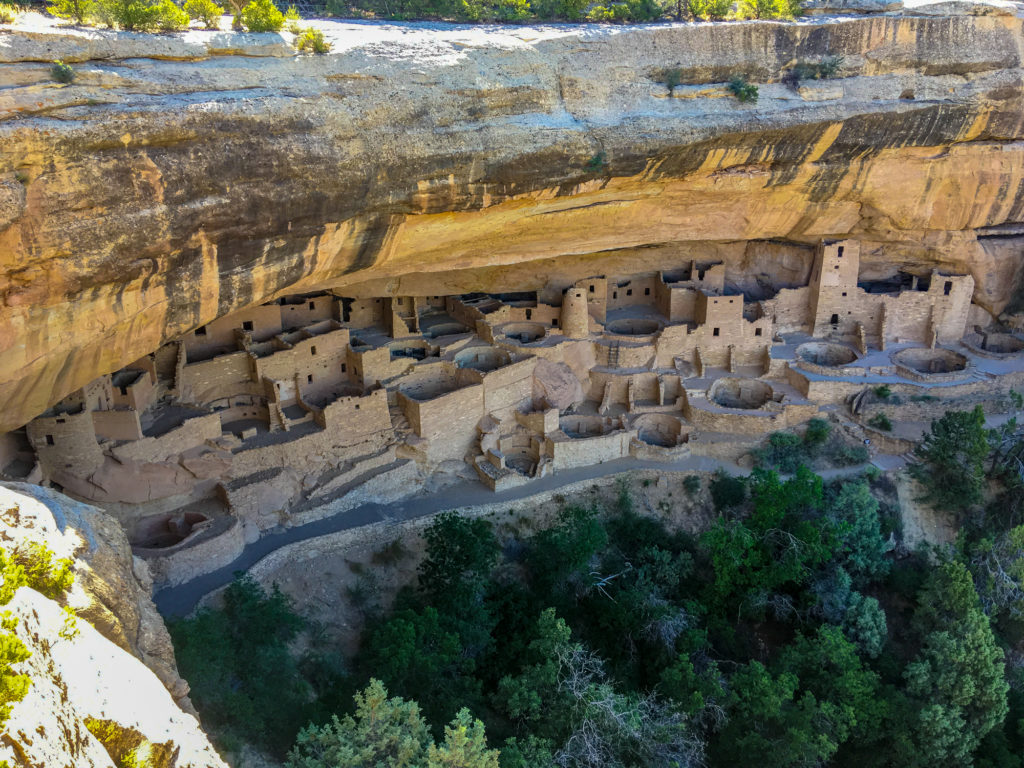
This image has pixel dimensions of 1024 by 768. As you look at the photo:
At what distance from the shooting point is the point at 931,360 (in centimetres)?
2098

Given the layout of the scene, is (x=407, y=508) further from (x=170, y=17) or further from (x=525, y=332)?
(x=170, y=17)

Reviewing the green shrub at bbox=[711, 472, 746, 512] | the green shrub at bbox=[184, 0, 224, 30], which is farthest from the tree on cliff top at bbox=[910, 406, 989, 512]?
the green shrub at bbox=[184, 0, 224, 30]

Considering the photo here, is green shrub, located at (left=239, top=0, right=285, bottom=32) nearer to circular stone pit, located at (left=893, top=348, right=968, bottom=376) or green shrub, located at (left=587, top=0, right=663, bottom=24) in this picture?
green shrub, located at (left=587, top=0, right=663, bottom=24)

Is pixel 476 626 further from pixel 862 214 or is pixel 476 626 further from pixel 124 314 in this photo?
pixel 862 214

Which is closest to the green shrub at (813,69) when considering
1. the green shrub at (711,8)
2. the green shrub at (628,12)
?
the green shrub at (711,8)

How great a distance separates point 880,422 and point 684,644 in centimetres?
774

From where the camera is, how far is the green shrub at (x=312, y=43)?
11.9 m

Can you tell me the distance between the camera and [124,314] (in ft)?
35.7

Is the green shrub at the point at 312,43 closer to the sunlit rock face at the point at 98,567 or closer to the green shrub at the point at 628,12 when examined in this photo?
the green shrub at the point at 628,12

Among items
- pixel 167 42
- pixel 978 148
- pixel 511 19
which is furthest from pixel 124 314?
pixel 978 148

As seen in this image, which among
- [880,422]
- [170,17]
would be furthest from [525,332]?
[170,17]

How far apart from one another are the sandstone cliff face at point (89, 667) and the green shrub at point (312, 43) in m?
7.59

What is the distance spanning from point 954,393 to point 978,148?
18.3ft

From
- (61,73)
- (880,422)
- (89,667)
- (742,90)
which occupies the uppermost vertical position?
(61,73)
